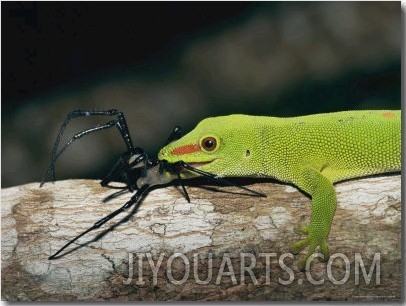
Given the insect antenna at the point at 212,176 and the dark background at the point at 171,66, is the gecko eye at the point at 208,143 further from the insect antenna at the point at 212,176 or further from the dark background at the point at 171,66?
the dark background at the point at 171,66

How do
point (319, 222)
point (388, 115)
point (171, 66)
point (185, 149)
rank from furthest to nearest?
point (171, 66), point (388, 115), point (185, 149), point (319, 222)

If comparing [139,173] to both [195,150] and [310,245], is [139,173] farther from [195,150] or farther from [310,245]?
[310,245]

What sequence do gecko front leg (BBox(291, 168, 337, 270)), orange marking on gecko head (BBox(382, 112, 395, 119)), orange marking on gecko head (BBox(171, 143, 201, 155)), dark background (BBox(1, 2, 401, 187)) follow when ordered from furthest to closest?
dark background (BBox(1, 2, 401, 187)) < orange marking on gecko head (BBox(382, 112, 395, 119)) < orange marking on gecko head (BBox(171, 143, 201, 155)) < gecko front leg (BBox(291, 168, 337, 270))

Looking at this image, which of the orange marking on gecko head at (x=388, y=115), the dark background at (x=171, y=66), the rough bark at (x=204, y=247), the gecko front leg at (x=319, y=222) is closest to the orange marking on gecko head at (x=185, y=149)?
the rough bark at (x=204, y=247)

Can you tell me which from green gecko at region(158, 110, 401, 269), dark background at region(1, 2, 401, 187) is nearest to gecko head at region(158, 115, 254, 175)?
green gecko at region(158, 110, 401, 269)

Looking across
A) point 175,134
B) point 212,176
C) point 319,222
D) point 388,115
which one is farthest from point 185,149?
point 388,115

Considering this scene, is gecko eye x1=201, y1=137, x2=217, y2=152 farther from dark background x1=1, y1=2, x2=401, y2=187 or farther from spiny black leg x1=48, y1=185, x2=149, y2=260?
dark background x1=1, y1=2, x2=401, y2=187

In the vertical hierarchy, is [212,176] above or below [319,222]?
above
